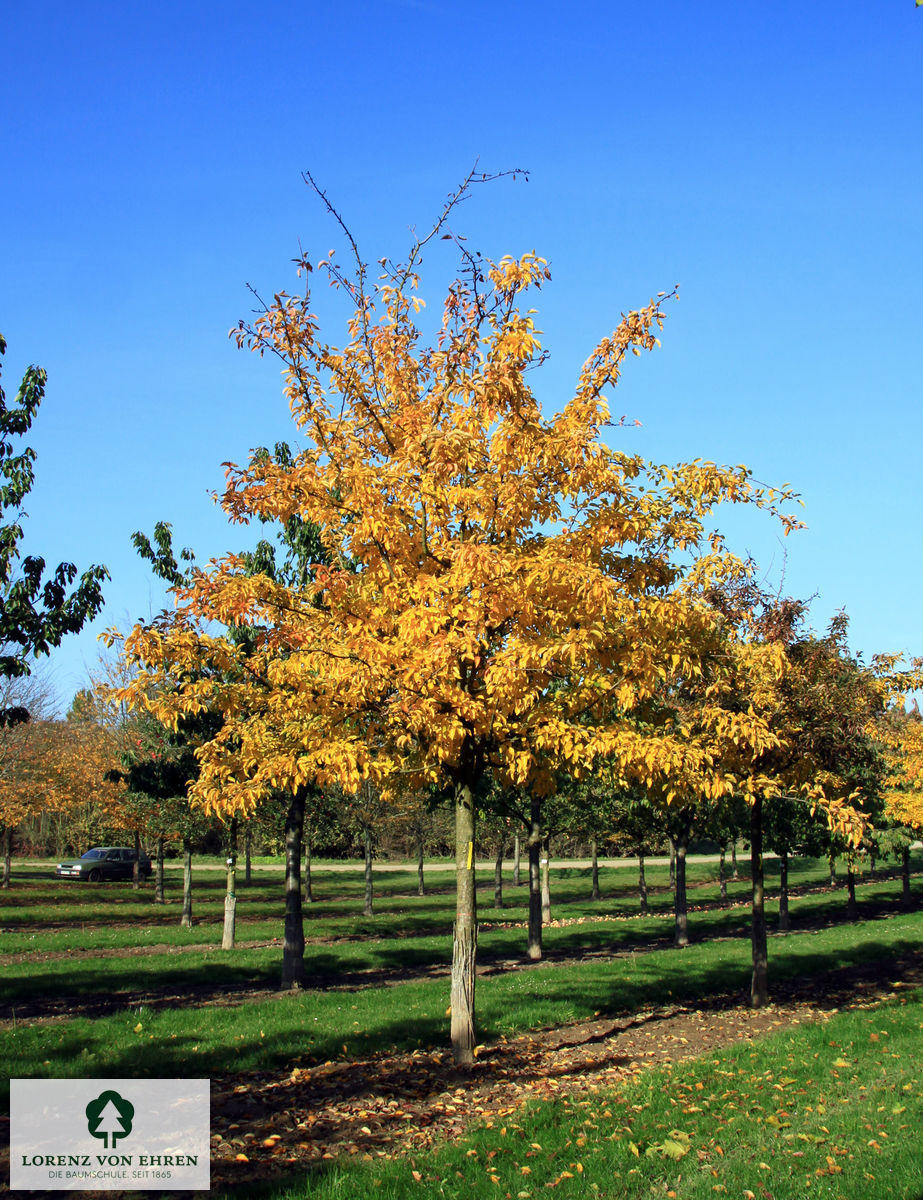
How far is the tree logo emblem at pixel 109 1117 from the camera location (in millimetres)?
6223

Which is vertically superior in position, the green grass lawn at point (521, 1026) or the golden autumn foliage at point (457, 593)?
the golden autumn foliage at point (457, 593)

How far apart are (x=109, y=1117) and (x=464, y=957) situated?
10.3ft

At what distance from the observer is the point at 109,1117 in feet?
21.3

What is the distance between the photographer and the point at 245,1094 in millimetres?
7605

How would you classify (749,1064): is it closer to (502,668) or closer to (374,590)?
(502,668)

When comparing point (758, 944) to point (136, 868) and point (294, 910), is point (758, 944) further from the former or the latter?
point (136, 868)

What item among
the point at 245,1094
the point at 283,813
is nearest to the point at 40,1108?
the point at 245,1094

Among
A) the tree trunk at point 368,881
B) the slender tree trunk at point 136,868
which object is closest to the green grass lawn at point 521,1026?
the tree trunk at point 368,881

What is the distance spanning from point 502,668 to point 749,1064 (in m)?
5.14

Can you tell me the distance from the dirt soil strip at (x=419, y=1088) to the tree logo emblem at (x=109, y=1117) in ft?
2.14

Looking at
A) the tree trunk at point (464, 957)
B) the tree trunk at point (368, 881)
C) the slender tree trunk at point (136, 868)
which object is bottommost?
the slender tree trunk at point (136, 868)

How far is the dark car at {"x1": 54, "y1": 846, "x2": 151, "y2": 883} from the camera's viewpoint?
40.6 m

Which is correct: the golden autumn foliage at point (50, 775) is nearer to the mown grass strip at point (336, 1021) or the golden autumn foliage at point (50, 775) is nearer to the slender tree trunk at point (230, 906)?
the slender tree trunk at point (230, 906)

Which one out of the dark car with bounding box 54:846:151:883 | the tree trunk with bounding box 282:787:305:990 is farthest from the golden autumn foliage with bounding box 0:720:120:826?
the tree trunk with bounding box 282:787:305:990
